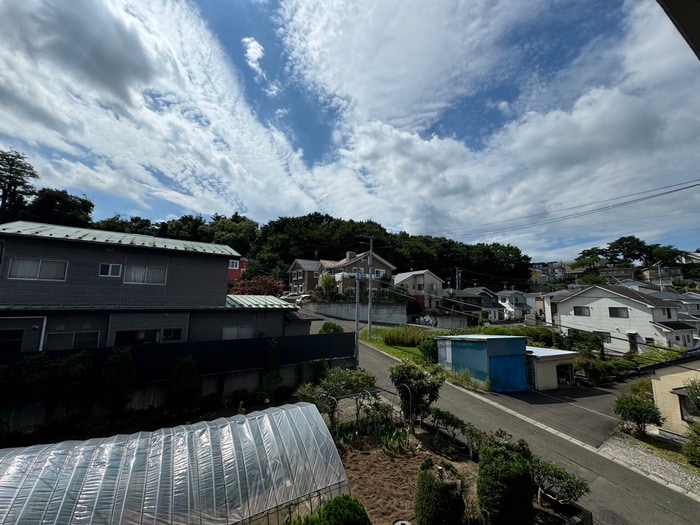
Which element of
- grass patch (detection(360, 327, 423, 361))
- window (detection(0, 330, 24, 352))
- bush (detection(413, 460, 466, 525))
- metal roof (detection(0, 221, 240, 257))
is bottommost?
bush (detection(413, 460, 466, 525))

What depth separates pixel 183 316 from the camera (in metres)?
14.7

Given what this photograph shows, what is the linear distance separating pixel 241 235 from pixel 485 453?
53887 mm

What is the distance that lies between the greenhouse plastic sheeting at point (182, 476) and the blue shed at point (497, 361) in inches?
525

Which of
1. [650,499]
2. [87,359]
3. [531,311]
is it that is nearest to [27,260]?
[87,359]

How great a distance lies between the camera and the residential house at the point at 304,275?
4869 cm

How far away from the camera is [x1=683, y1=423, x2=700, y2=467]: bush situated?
33.5 feet

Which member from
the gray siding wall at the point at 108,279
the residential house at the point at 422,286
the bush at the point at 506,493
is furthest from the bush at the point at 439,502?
the residential house at the point at 422,286

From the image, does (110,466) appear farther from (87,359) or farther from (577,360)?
(577,360)

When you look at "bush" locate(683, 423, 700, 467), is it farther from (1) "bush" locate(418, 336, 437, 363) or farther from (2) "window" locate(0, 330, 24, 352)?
(2) "window" locate(0, 330, 24, 352)

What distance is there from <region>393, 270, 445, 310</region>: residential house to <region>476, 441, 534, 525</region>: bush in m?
38.3

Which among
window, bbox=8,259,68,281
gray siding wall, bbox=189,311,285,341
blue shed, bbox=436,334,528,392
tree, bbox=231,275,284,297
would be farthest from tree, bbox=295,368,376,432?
tree, bbox=231,275,284,297

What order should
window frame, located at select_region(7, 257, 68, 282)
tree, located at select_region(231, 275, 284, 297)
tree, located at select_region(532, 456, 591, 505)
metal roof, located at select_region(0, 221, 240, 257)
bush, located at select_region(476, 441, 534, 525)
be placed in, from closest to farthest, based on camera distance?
1. bush, located at select_region(476, 441, 534, 525)
2. tree, located at select_region(532, 456, 591, 505)
3. window frame, located at select_region(7, 257, 68, 282)
4. metal roof, located at select_region(0, 221, 240, 257)
5. tree, located at select_region(231, 275, 284, 297)

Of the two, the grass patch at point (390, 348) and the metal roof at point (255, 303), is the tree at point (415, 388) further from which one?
the grass patch at point (390, 348)

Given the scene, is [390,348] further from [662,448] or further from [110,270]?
[110,270]
